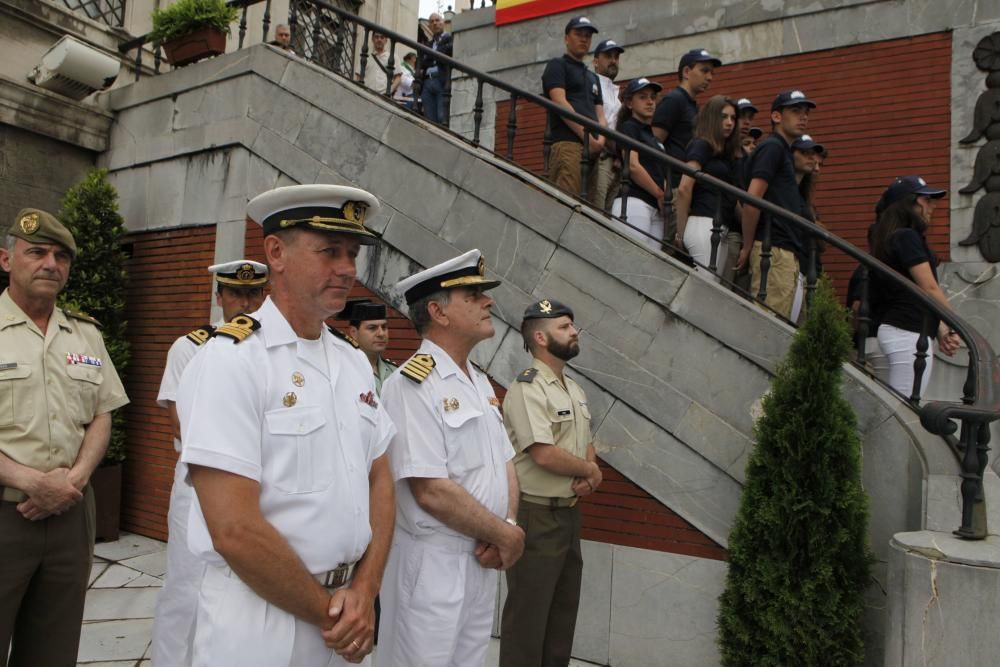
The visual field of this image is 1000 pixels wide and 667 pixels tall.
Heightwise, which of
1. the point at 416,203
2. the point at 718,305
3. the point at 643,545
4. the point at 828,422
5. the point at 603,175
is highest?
the point at 603,175

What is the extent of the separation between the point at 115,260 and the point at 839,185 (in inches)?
306

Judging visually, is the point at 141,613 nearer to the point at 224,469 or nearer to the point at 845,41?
the point at 224,469

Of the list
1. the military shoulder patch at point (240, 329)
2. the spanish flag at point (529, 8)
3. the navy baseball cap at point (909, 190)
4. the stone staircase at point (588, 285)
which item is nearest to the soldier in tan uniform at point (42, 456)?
the military shoulder patch at point (240, 329)

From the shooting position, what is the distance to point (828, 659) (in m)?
4.12

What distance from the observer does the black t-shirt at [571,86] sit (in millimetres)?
6270

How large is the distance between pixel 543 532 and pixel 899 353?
2.88 m

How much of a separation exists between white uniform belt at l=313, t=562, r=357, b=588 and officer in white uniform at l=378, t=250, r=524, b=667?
0.68 m

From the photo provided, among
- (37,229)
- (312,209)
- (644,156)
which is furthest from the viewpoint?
(644,156)

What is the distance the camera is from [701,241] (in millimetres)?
5660

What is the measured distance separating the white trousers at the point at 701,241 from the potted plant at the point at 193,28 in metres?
5.59

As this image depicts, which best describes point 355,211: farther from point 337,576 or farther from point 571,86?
point 571,86

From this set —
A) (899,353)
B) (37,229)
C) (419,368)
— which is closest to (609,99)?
(899,353)

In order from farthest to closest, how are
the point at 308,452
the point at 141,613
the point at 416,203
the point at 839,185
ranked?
the point at 839,185 → the point at 416,203 → the point at 141,613 → the point at 308,452

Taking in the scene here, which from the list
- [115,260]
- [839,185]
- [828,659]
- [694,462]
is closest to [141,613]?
[115,260]
